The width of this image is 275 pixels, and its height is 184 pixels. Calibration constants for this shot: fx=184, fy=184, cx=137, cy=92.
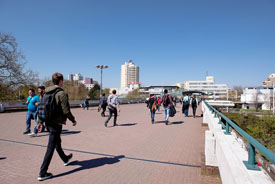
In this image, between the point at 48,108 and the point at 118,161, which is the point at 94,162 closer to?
the point at 118,161

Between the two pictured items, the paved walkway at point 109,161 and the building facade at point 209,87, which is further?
the building facade at point 209,87

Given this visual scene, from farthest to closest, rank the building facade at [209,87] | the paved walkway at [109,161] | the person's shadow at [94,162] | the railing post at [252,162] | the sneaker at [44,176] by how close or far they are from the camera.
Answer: the building facade at [209,87]
the person's shadow at [94,162]
the paved walkway at [109,161]
the sneaker at [44,176]
the railing post at [252,162]

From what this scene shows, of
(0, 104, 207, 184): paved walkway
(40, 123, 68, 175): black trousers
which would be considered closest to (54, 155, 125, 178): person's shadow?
(0, 104, 207, 184): paved walkway

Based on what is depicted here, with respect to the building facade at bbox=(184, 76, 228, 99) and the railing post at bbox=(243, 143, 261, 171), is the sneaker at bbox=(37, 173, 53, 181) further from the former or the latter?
the building facade at bbox=(184, 76, 228, 99)

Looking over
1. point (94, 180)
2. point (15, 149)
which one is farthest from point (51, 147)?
point (15, 149)

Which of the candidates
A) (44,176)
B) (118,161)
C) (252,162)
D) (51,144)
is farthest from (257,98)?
(44,176)

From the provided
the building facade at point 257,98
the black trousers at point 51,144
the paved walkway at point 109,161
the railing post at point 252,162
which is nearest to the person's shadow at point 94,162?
the paved walkway at point 109,161

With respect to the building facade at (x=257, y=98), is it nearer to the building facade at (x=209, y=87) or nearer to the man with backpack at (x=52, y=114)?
the building facade at (x=209, y=87)

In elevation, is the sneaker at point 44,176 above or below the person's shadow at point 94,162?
above

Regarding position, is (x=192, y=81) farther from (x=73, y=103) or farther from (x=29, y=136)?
(x=29, y=136)

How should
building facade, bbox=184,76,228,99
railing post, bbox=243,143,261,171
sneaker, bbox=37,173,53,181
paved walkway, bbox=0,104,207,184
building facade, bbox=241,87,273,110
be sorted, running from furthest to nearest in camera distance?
building facade, bbox=184,76,228,99 → building facade, bbox=241,87,273,110 → paved walkway, bbox=0,104,207,184 → sneaker, bbox=37,173,53,181 → railing post, bbox=243,143,261,171

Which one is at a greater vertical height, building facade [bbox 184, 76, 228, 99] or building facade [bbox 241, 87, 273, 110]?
building facade [bbox 184, 76, 228, 99]

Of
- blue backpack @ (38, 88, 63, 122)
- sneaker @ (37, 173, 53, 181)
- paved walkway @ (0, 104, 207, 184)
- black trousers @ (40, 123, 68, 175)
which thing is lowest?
paved walkway @ (0, 104, 207, 184)

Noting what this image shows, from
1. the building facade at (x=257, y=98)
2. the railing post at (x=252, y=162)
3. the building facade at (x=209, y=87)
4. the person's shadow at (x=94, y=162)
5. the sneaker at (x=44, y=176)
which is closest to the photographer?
the railing post at (x=252, y=162)
